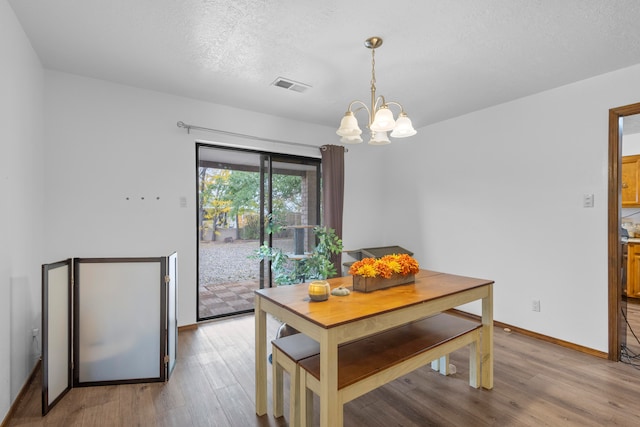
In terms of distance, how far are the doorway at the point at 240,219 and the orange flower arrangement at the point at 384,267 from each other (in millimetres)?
1960

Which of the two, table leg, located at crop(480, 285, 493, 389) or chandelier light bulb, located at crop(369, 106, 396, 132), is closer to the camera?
chandelier light bulb, located at crop(369, 106, 396, 132)

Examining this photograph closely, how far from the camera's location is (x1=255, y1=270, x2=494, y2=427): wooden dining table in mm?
1367

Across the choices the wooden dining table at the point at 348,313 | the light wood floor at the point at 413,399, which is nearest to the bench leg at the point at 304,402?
the wooden dining table at the point at 348,313

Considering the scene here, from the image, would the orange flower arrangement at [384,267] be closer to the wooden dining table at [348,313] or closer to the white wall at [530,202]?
the wooden dining table at [348,313]

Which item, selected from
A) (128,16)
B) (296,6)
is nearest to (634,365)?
(296,6)

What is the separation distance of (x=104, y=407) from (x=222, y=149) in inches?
102

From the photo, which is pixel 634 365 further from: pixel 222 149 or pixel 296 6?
pixel 222 149

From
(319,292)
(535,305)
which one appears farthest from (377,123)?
(535,305)

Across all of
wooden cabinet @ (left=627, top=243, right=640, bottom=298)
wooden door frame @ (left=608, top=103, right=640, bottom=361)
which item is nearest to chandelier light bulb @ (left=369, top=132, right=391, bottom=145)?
wooden door frame @ (left=608, top=103, right=640, bottom=361)

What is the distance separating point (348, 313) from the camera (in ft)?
4.89

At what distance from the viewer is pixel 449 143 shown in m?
3.86

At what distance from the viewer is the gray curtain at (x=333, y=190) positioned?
13.3 feet

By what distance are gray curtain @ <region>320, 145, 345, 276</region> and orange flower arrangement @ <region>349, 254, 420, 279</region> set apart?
6.57 feet

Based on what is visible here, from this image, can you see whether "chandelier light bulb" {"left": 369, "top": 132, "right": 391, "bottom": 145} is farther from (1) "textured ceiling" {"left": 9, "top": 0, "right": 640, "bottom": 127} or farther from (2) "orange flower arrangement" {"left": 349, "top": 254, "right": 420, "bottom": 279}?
(2) "orange flower arrangement" {"left": 349, "top": 254, "right": 420, "bottom": 279}
